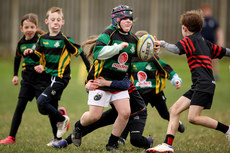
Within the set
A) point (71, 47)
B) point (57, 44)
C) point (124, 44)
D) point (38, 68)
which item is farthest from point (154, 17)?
point (124, 44)

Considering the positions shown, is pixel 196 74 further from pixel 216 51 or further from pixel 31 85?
pixel 31 85

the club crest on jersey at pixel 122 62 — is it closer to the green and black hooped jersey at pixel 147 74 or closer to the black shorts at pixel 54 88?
the green and black hooped jersey at pixel 147 74

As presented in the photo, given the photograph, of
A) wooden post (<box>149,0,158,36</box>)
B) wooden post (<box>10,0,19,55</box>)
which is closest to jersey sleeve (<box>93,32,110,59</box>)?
wooden post (<box>149,0,158,36</box>)

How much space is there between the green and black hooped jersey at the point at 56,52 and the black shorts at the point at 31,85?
0.29 metres

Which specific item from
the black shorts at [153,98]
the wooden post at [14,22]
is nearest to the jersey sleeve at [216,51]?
the black shorts at [153,98]

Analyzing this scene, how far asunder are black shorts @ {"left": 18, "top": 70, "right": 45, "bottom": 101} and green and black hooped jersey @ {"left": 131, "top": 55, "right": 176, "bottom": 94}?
4.35ft

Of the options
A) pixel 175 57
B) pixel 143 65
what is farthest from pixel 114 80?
pixel 175 57

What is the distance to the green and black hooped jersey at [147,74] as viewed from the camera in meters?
5.34

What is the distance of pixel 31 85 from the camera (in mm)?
5531

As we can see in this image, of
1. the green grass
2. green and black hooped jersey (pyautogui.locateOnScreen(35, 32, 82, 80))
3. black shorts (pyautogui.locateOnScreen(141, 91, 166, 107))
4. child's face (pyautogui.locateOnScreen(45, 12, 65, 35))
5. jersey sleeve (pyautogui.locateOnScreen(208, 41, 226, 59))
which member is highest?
child's face (pyautogui.locateOnScreen(45, 12, 65, 35))

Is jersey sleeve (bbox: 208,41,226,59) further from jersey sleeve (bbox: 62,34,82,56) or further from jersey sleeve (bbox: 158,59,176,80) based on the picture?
jersey sleeve (bbox: 62,34,82,56)

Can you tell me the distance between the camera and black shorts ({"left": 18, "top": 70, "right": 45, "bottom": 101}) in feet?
18.0

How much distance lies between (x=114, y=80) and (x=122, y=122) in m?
0.51

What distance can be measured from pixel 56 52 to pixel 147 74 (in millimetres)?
1290
